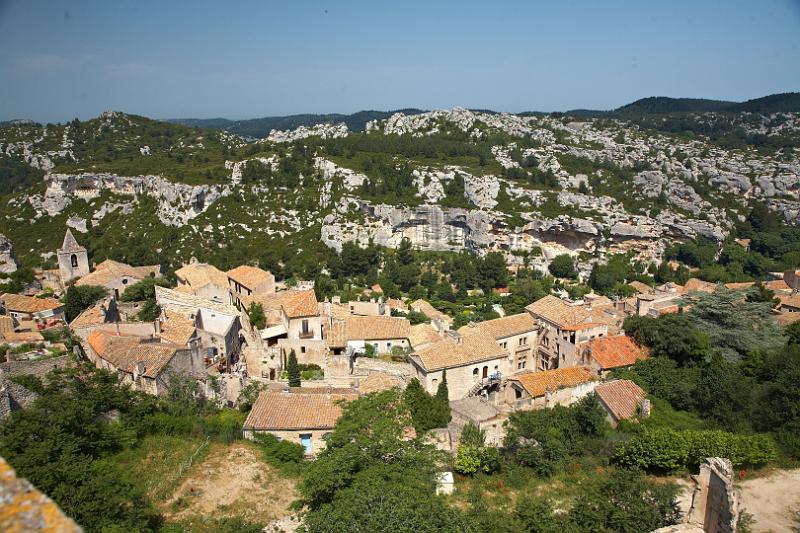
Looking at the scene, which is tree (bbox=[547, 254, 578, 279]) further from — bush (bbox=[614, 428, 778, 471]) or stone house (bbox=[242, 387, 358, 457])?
stone house (bbox=[242, 387, 358, 457])

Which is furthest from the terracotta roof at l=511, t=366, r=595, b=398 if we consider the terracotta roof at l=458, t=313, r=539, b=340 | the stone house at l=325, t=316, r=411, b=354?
the stone house at l=325, t=316, r=411, b=354

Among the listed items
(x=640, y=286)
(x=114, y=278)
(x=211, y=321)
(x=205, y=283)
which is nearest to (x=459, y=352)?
(x=211, y=321)

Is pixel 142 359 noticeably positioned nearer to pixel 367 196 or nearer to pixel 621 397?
pixel 621 397

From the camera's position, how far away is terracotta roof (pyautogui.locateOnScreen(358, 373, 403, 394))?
2477 centimetres

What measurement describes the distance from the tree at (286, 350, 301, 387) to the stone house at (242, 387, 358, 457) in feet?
8.88

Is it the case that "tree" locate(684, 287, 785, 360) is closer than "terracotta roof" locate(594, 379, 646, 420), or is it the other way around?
"terracotta roof" locate(594, 379, 646, 420)

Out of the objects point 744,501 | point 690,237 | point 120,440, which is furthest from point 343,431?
point 690,237

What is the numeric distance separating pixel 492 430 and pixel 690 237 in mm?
62785

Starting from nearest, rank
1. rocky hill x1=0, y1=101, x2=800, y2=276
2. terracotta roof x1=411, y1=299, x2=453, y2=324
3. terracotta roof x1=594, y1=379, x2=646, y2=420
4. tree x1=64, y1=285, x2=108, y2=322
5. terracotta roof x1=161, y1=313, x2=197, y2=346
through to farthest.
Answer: terracotta roof x1=594, y1=379, x2=646, y2=420 < terracotta roof x1=161, y1=313, x2=197, y2=346 < tree x1=64, y1=285, x2=108, y2=322 < terracotta roof x1=411, y1=299, x2=453, y2=324 < rocky hill x1=0, y1=101, x2=800, y2=276

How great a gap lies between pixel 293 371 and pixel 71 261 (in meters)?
26.8

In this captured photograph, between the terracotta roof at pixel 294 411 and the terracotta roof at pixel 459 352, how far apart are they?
628 cm

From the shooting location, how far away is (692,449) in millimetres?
18891

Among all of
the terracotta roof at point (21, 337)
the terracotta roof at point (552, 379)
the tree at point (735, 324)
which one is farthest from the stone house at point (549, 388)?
the terracotta roof at point (21, 337)

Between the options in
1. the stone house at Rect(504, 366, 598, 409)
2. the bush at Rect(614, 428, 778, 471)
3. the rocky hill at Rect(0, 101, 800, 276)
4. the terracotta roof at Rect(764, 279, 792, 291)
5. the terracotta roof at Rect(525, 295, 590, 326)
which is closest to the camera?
the bush at Rect(614, 428, 778, 471)
